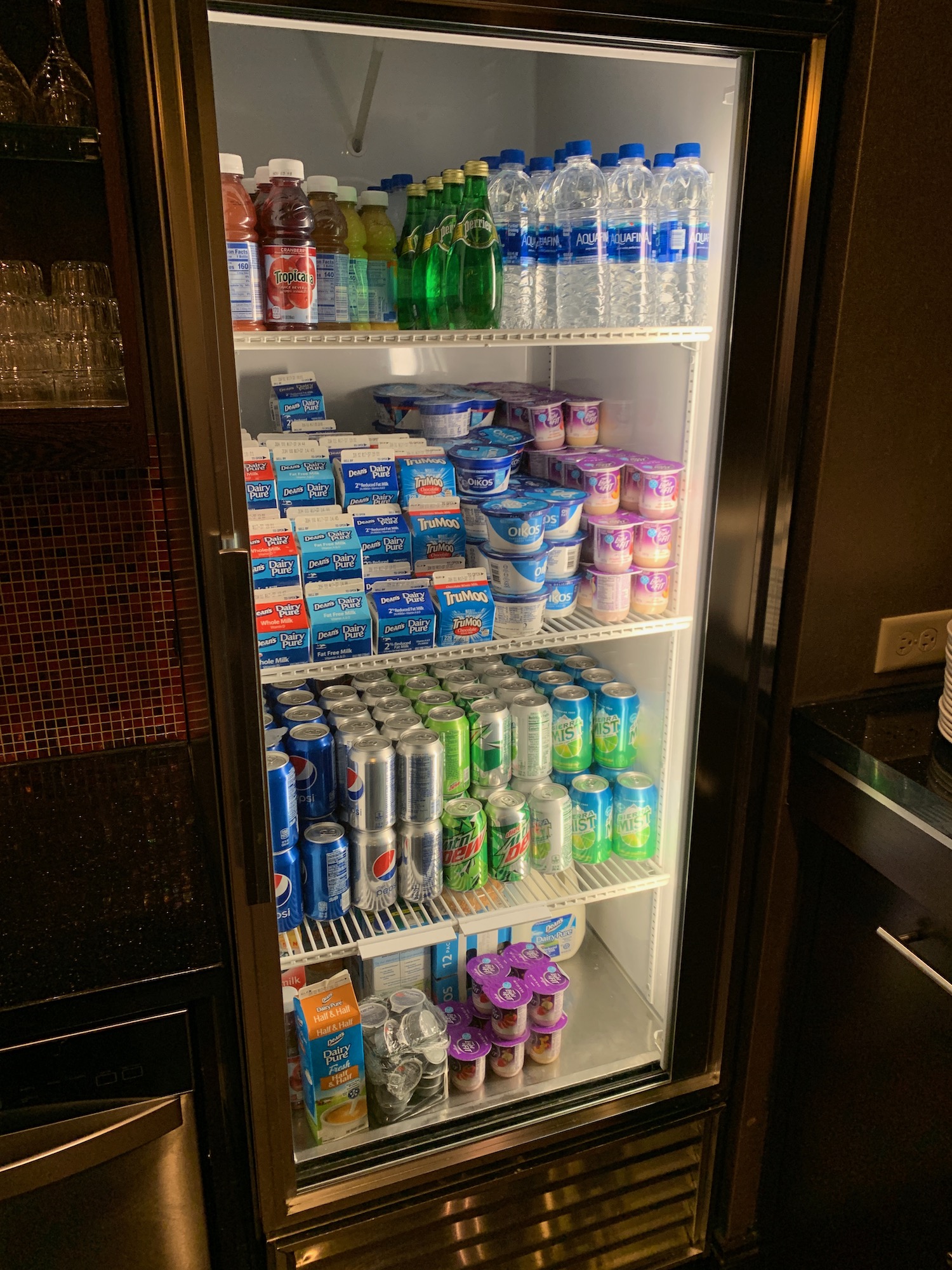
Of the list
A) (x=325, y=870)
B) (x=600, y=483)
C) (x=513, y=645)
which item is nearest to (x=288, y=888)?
(x=325, y=870)

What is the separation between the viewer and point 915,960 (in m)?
1.36

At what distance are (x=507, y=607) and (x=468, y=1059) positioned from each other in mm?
844

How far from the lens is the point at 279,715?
170cm

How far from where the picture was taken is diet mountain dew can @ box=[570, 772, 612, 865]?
5.94ft

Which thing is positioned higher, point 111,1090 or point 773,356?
point 773,356

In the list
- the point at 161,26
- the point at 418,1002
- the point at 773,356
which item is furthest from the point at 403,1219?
the point at 161,26

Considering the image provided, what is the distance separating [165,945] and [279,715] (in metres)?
0.55

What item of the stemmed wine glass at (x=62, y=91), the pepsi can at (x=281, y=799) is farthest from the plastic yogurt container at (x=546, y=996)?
the stemmed wine glass at (x=62, y=91)

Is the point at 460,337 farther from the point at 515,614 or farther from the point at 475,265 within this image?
the point at 515,614

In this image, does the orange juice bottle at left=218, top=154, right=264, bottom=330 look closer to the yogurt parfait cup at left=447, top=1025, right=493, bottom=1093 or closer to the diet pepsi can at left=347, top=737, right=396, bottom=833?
the diet pepsi can at left=347, top=737, right=396, bottom=833

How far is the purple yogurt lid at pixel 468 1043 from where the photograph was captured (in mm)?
1768

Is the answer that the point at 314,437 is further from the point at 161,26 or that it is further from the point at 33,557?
the point at 161,26

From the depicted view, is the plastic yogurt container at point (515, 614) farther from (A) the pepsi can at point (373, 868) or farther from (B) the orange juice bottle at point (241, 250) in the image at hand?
(B) the orange juice bottle at point (241, 250)

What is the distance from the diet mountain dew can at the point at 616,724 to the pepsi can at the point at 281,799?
23.9 inches
